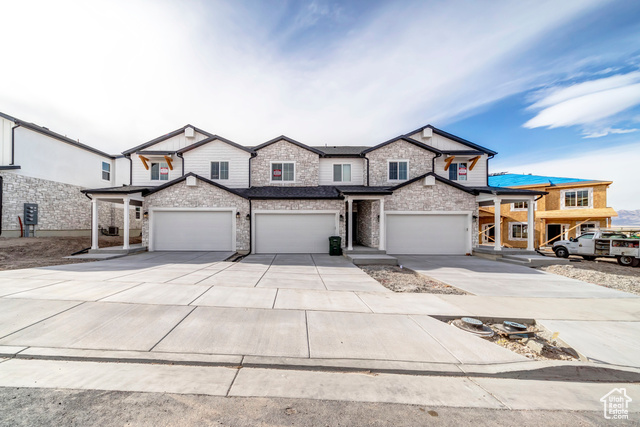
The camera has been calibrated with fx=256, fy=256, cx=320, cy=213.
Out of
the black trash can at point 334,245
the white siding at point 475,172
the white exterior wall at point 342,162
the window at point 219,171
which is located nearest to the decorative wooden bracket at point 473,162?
the white siding at point 475,172

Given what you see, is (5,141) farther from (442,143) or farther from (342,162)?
(442,143)

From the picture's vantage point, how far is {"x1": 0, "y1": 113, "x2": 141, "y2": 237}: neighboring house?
14555 mm

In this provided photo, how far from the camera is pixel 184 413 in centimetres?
265

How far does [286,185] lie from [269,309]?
39.2 feet

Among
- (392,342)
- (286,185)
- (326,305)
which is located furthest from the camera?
(286,185)

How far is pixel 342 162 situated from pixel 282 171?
408 cm

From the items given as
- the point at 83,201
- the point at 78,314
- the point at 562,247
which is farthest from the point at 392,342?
the point at 83,201

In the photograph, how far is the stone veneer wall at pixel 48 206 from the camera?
47.4ft

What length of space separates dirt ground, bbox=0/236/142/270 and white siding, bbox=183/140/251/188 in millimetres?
7454

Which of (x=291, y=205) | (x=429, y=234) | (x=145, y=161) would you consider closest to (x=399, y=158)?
(x=429, y=234)

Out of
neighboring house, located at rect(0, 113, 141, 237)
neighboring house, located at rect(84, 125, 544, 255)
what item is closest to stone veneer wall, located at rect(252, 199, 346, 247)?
neighboring house, located at rect(84, 125, 544, 255)

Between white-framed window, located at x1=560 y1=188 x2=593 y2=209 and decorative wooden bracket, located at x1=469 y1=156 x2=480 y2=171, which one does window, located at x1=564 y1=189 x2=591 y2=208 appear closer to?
white-framed window, located at x1=560 y1=188 x2=593 y2=209

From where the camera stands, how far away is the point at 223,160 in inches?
661

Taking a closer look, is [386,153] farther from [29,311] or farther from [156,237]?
[29,311]
